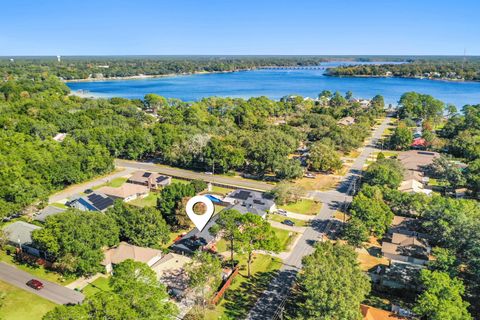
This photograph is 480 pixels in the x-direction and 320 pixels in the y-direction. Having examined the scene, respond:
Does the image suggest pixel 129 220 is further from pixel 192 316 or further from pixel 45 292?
pixel 192 316

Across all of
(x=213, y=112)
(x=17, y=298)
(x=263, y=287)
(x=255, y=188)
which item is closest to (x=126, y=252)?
(x=17, y=298)

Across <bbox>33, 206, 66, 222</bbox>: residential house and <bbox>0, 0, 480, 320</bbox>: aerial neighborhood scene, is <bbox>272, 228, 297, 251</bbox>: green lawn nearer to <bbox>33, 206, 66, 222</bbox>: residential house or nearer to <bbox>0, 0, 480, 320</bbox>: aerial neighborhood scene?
<bbox>0, 0, 480, 320</bbox>: aerial neighborhood scene

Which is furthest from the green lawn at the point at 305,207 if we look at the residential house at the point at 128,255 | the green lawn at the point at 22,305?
the green lawn at the point at 22,305

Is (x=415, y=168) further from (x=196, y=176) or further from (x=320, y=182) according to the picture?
(x=196, y=176)

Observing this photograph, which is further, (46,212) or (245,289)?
(46,212)

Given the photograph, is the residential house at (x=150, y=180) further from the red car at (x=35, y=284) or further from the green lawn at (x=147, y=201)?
the red car at (x=35, y=284)

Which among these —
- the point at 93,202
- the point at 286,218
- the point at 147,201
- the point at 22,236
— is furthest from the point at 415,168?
the point at 22,236
